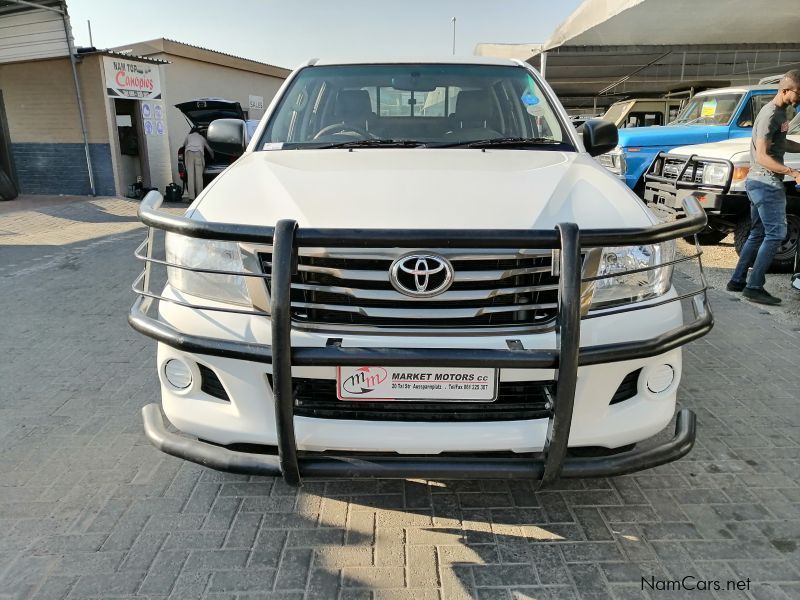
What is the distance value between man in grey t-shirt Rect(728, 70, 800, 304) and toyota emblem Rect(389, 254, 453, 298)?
189 inches

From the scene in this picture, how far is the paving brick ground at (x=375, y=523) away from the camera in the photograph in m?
2.30

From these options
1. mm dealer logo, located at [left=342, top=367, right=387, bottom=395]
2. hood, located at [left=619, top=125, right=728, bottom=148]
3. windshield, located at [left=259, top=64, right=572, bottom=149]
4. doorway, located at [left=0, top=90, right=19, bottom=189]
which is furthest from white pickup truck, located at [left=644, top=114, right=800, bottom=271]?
doorway, located at [left=0, top=90, right=19, bottom=189]

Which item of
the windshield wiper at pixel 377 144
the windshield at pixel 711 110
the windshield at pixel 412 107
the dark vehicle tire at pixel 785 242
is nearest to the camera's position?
the windshield wiper at pixel 377 144

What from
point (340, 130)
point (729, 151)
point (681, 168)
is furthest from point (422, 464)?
point (681, 168)

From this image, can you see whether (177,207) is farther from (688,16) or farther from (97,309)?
(688,16)

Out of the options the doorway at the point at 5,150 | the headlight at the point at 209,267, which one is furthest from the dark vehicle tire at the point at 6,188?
the headlight at the point at 209,267

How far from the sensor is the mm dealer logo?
2.07 m

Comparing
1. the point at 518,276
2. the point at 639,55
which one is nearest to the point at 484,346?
the point at 518,276

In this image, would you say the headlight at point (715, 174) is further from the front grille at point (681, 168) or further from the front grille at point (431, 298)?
the front grille at point (431, 298)

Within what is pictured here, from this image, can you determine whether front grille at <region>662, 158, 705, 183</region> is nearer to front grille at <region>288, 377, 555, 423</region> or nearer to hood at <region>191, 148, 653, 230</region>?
hood at <region>191, 148, 653, 230</region>

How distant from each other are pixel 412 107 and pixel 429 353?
2141 millimetres

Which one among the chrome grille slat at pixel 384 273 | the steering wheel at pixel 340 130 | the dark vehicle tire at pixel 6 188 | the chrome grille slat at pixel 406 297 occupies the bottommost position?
the dark vehicle tire at pixel 6 188

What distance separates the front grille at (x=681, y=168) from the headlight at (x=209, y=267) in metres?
6.71

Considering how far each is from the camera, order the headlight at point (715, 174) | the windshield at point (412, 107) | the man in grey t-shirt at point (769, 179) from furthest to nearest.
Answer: the headlight at point (715, 174) → the man in grey t-shirt at point (769, 179) → the windshield at point (412, 107)
